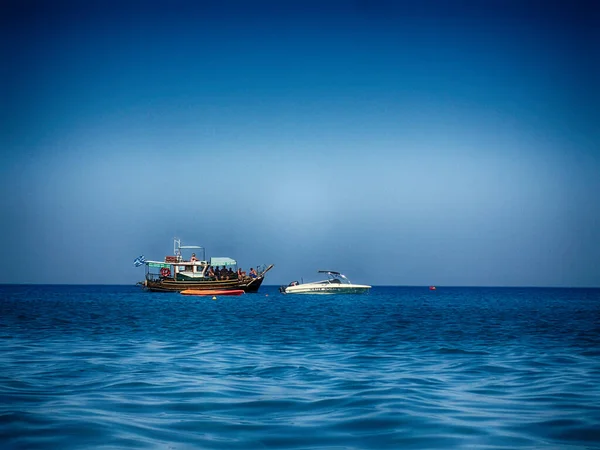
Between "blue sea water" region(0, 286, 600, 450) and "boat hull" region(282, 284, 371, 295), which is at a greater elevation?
"boat hull" region(282, 284, 371, 295)

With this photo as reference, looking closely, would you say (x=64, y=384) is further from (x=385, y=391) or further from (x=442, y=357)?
(x=442, y=357)

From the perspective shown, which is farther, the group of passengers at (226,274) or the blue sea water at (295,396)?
the group of passengers at (226,274)

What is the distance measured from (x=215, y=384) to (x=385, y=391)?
343 cm

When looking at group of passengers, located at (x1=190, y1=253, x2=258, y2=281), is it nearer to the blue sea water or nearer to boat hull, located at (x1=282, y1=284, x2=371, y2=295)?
boat hull, located at (x1=282, y1=284, x2=371, y2=295)

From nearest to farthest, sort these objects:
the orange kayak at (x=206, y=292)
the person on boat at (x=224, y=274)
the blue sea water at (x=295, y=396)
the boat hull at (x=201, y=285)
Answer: the blue sea water at (x=295, y=396) < the orange kayak at (x=206, y=292) < the boat hull at (x=201, y=285) < the person on boat at (x=224, y=274)

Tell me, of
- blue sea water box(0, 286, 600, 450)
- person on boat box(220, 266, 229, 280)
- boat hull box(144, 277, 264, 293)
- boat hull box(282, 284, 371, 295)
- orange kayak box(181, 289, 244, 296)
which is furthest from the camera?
boat hull box(282, 284, 371, 295)

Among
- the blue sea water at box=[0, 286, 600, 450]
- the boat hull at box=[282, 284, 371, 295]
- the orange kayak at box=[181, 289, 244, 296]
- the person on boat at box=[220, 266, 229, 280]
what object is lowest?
the blue sea water at box=[0, 286, 600, 450]

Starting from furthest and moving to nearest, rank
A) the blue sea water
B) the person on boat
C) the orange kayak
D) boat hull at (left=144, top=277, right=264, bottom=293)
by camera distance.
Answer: the person on boat < boat hull at (left=144, top=277, right=264, bottom=293) < the orange kayak < the blue sea water

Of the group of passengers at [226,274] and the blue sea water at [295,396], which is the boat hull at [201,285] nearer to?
the group of passengers at [226,274]

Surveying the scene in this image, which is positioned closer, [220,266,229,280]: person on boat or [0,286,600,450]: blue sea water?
[0,286,600,450]: blue sea water

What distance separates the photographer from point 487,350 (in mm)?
20688

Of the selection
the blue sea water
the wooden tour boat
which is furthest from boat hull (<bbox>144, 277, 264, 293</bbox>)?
the blue sea water

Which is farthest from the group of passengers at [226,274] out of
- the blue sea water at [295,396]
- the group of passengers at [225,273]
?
the blue sea water at [295,396]

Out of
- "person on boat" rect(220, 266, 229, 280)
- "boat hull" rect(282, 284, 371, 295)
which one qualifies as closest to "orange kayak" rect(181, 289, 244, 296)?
"person on boat" rect(220, 266, 229, 280)
